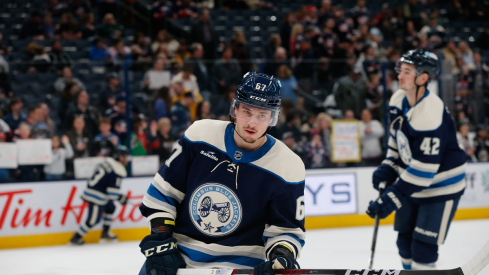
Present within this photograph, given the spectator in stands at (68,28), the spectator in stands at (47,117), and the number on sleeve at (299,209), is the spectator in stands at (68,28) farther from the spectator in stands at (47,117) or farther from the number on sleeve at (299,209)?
the number on sleeve at (299,209)

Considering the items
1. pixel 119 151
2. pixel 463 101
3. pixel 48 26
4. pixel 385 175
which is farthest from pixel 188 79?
pixel 385 175

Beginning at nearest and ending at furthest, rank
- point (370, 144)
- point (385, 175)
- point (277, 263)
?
1. point (277, 263)
2. point (385, 175)
3. point (370, 144)

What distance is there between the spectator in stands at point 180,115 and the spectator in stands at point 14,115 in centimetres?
151

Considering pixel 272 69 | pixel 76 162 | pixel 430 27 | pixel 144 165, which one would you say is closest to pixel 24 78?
pixel 76 162

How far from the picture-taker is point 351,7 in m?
12.3

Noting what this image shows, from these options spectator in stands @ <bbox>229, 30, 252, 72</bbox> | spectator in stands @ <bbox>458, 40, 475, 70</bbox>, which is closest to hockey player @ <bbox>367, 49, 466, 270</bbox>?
spectator in stands @ <bbox>229, 30, 252, 72</bbox>

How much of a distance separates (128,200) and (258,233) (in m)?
4.68

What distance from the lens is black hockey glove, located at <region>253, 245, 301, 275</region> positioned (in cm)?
241

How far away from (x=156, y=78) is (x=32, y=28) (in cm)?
275

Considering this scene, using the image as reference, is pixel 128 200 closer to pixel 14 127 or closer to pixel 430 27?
pixel 14 127

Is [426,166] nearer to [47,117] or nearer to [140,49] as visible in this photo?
[47,117]

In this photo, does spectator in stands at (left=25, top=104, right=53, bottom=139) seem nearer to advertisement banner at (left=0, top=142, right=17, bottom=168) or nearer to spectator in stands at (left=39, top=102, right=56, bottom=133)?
spectator in stands at (left=39, top=102, right=56, bottom=133)

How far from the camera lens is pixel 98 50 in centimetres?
877

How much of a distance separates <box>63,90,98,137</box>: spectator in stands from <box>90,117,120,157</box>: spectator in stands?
0.20 feet
